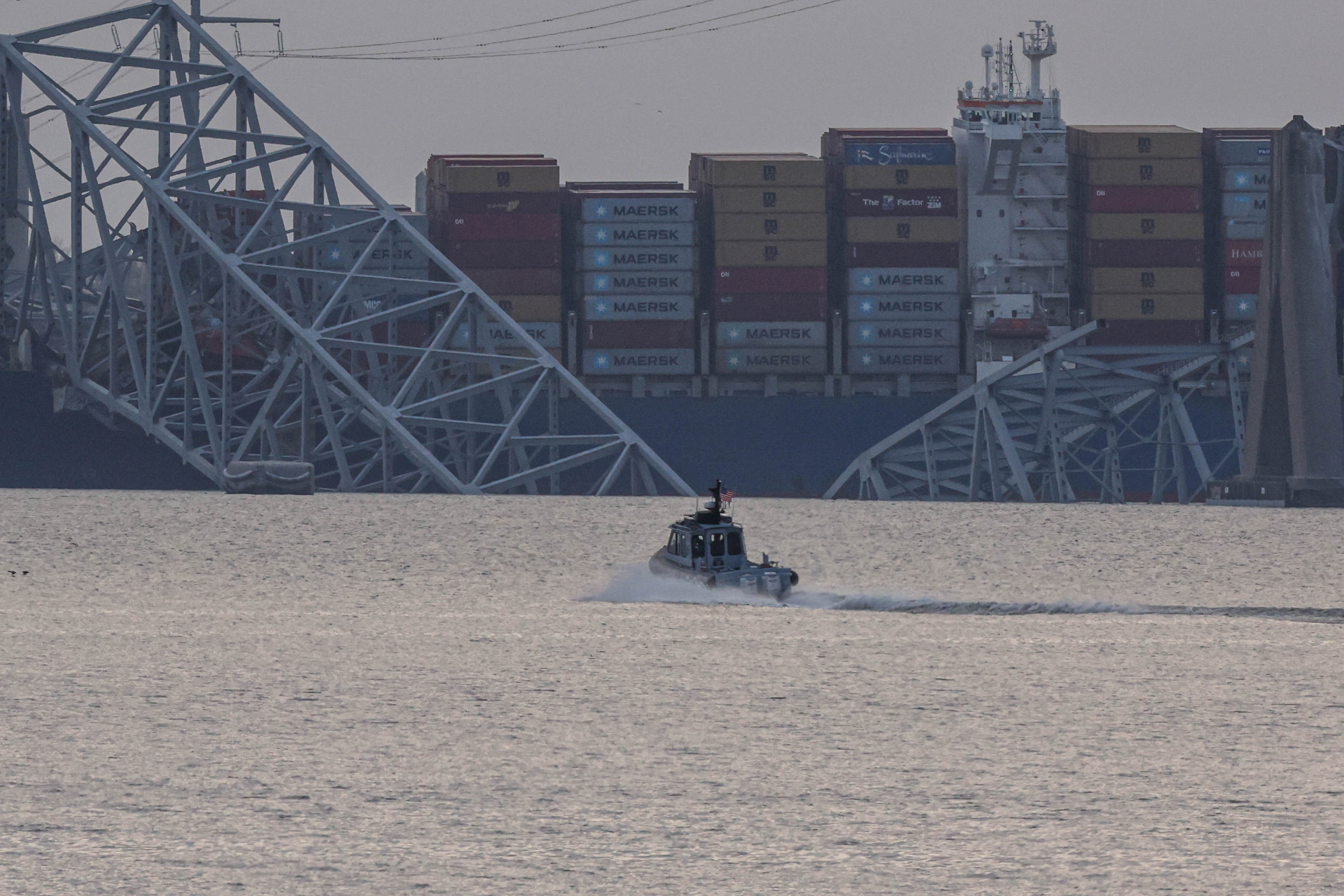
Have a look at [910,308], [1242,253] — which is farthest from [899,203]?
[1242,253]

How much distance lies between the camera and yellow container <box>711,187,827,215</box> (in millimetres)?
93375

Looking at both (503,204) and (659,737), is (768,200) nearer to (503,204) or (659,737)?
(503,204)

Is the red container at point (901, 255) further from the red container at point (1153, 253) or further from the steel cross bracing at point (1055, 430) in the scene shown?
the steel cross bracing at point (1055, 430)

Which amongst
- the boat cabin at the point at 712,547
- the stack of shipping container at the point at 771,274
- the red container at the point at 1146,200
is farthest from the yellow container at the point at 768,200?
the boat cabin at the point at 712,547

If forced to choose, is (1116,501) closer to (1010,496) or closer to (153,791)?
(1010,496)

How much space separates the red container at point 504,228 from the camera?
9112 centimetres

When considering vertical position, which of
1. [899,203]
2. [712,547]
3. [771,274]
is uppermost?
[899,203]

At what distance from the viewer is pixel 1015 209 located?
317 ft

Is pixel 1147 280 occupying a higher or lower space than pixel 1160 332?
higher

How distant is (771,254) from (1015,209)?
1353 cm

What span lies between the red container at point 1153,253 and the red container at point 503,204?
1126 inches

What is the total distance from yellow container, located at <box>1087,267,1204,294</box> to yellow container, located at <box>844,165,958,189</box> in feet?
32.1

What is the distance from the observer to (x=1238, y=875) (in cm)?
1116

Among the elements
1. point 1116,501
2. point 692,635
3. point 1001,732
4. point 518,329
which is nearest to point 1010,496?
point 1116,501
